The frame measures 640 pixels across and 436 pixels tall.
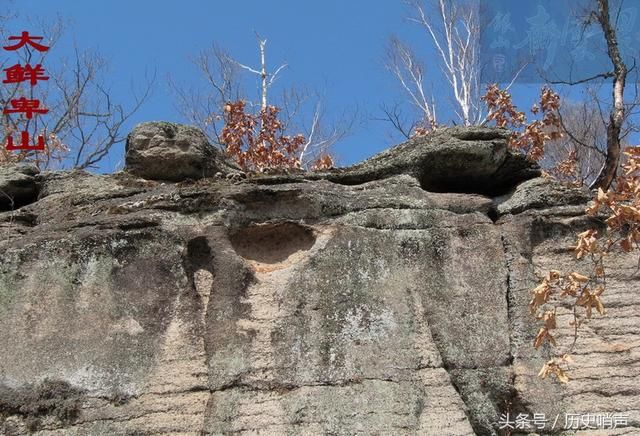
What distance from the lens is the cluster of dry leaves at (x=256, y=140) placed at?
13773mm

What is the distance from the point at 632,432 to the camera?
20.9ft

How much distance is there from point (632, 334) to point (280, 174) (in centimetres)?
363

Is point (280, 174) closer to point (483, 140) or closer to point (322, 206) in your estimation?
point (322, 206)

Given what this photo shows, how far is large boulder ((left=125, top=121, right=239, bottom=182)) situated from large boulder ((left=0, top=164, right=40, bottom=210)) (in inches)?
42.9

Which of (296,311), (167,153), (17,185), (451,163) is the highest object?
(167,153)

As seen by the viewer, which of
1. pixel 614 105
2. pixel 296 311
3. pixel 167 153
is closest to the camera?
pixel 296 311

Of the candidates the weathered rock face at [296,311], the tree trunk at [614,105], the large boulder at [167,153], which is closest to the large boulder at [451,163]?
the weathered rock face at [296,311]

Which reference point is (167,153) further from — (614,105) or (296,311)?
(614,105)

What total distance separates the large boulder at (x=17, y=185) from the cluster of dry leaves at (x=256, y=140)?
5162mm

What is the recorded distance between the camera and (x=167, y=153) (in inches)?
321

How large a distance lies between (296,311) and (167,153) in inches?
94.9

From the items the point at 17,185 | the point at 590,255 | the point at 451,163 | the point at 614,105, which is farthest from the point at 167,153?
the point at 614,105

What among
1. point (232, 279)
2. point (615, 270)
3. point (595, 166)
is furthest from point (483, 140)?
point (595, 166)

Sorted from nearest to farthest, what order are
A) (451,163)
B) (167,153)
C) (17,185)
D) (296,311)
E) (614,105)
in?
(296,311), (451,163), (167,153), (17,185), (614,105)
